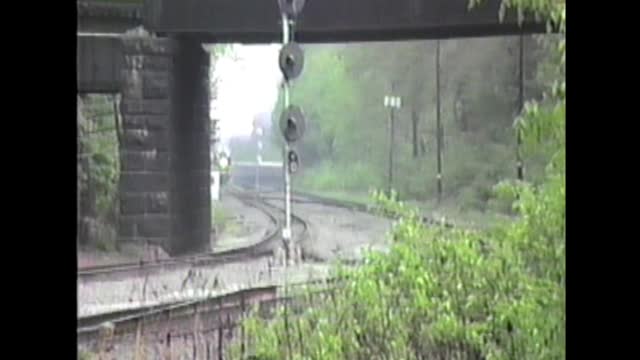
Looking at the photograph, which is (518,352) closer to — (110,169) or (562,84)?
(562,84)

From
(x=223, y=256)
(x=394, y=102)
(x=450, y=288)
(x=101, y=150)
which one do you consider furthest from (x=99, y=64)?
(x=450, y=288)

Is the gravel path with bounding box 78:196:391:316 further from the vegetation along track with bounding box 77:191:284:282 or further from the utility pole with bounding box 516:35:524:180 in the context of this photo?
the utility pole with bounding box 516:35:524:180

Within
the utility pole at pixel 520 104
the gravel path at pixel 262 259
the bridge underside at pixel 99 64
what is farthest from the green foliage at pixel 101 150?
the utility pole at pixel 520 104

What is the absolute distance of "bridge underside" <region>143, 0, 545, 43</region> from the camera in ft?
4.27

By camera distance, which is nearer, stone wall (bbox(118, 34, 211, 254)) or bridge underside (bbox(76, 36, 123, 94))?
bridge underside (bbox(76, 36, 123, 94))

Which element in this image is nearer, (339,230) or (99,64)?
(99,64)

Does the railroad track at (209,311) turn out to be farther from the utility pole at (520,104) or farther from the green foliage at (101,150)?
the utility pole at (520,104)

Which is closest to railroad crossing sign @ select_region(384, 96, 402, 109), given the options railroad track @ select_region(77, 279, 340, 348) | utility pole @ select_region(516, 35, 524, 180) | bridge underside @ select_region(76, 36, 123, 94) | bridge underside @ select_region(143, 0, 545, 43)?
bridge underside @ select_region(143, 0, 545, 43)

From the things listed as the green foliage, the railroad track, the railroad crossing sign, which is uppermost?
the railroad crossing sign

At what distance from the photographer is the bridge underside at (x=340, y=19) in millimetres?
1303

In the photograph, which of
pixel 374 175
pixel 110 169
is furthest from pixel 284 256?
pixel 110 169

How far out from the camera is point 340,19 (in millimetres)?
1318

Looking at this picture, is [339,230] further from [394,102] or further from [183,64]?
[183,64]

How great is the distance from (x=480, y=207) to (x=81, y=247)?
685mm
